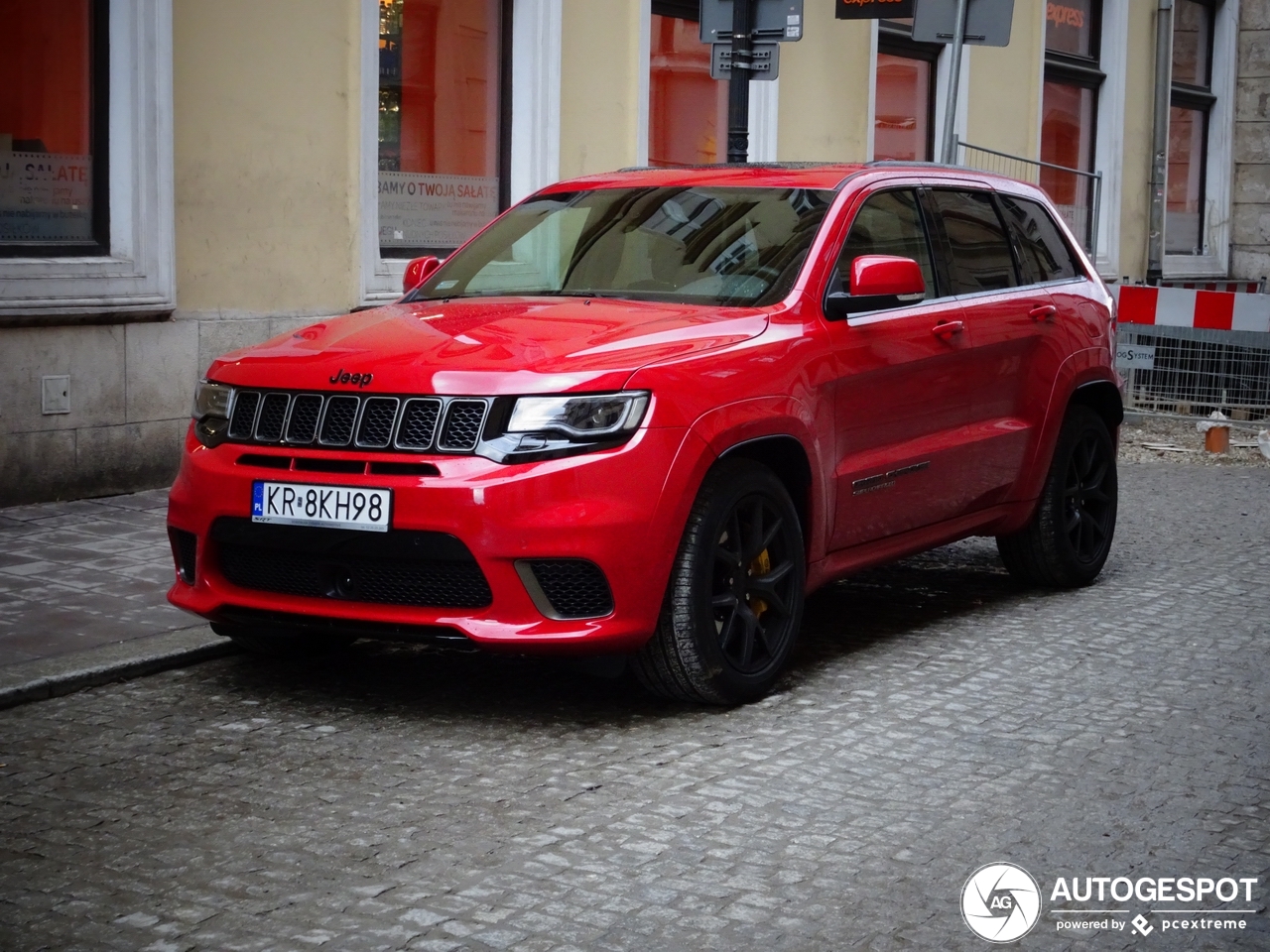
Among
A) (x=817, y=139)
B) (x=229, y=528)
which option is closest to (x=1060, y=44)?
(x=817, y=139)

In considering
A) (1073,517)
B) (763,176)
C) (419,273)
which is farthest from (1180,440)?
(419,273)

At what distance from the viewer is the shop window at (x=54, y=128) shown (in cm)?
973

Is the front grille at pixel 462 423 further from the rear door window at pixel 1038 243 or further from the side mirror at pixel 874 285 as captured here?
the rear door window at pixel 1038 243

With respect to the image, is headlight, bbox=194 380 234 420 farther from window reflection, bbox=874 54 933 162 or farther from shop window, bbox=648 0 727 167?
window reflection, bbox=874 54 933 162

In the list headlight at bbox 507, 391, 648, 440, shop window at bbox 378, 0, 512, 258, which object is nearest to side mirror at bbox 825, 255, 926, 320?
headlight at bbox 507, 391, 648, 440

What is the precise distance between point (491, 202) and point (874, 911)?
32.1ft

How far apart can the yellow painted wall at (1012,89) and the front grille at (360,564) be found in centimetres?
1359

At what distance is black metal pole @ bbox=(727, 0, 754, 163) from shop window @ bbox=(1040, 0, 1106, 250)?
381 inches

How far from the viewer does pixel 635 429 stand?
5.25 meters

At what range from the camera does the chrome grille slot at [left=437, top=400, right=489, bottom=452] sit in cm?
520

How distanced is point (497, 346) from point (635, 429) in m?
0.54

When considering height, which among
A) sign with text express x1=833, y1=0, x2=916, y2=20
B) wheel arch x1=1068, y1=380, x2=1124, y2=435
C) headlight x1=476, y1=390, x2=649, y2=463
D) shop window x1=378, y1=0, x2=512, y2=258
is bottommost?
wheel arch x1=1068, y1=380, x2=1124, y2=435

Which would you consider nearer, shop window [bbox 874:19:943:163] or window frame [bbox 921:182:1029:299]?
window frame [bbox 921:182:1029:299]

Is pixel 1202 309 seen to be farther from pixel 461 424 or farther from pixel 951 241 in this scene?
pixel 461 424
